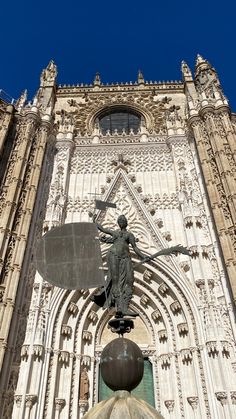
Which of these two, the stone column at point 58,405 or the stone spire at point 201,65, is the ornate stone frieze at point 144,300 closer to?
the stone column at point 58,405

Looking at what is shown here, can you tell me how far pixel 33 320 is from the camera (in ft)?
34.7

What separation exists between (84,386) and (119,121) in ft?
43.8

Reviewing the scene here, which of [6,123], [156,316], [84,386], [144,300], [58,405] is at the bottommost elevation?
[58,405]

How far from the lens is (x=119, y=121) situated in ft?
64.5

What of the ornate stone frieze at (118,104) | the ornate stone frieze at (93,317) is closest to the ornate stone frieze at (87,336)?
the ornate stone frieze at (93,317)

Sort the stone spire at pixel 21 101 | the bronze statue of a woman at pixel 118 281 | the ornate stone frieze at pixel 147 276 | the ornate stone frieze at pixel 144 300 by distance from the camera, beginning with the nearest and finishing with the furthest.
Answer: the bronze statue of a woman at pixel 118 281, the ornate stone frieze at pixel 144 300, the ornate stone frieze at pixel 147 276, the stone spire at pixel 21 101

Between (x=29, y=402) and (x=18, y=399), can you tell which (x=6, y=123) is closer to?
(x=18, y=399)

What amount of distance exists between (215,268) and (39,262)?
735 cm

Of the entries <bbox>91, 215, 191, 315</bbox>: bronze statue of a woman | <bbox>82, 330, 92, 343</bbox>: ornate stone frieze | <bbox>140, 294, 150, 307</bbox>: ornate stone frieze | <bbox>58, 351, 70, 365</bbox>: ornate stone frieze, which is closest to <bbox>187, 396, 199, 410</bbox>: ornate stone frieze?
<bbox>140, 294, 150, 307</bbox>: ornate stone frieze

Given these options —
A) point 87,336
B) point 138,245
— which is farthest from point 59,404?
point 138,245

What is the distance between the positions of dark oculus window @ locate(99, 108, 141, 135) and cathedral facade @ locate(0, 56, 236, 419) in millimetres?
865

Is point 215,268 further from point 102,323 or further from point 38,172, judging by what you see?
point 38,172

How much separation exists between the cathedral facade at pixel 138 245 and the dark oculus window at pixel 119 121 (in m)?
0.86

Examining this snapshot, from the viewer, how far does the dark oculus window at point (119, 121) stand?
62.9 ft
